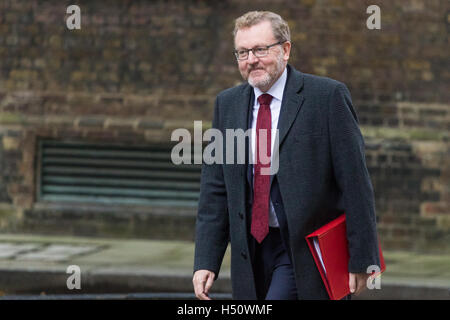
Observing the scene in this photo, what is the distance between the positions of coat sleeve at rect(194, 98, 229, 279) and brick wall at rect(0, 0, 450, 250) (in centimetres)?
697

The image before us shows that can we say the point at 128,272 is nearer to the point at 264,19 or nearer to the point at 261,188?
the point at 261,188

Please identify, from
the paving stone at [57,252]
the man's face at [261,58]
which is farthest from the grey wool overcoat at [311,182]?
the paving stone at [57,252]

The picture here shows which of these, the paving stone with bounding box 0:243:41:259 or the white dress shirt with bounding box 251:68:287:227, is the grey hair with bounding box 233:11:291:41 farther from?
the paving stone with bounding box 0:243:41:259

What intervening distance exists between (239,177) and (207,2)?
7670 millimetres

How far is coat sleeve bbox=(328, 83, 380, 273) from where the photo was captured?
372 centimetres

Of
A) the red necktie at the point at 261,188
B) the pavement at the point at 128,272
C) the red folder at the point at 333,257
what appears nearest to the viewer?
the red folder at the point at 333,257

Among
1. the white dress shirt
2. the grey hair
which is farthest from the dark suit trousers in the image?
the grey hair

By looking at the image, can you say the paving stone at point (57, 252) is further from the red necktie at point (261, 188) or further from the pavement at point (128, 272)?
the red necktie at point (261, 188)

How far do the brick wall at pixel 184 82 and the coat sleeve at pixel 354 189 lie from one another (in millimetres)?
7183

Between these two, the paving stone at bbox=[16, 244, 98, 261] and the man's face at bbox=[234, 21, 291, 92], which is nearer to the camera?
the man's face at bbox=[234, 21, 291, 92]

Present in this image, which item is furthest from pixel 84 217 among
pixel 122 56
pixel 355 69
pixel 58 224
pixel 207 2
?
pixel 355 69

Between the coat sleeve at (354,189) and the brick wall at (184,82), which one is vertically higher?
the brick wall at (184,82)

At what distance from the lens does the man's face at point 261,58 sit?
3832 mm

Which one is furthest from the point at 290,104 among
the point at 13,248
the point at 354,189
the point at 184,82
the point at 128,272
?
the point at 184,82
